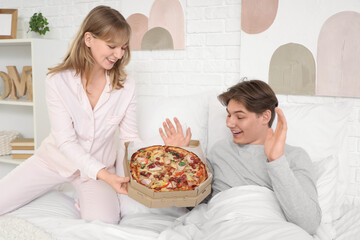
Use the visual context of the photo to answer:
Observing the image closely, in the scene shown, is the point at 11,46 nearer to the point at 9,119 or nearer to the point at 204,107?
the point at 9,119

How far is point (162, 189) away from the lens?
125 cm

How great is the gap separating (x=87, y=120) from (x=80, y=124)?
0.14 feet

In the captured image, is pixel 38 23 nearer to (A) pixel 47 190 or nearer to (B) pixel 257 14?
(A) pixel 47 190

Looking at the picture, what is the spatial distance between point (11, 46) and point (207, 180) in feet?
7.94

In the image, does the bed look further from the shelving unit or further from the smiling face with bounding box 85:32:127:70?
the shelving unit

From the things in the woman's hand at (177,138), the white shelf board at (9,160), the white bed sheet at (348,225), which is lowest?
the white bed sheet at (348,225)

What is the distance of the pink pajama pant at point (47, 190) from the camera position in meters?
1.61

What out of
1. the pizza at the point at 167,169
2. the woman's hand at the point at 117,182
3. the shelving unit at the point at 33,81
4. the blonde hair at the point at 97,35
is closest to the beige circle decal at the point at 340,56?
the pizza at the point at 167,169

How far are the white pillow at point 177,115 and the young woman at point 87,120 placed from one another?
132 mm

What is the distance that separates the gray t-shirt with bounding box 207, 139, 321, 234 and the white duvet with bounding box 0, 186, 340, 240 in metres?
0.07

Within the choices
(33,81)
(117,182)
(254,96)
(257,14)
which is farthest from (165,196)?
(33,81)

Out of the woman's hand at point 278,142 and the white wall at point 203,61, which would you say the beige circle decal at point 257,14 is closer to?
the white wall at point 203,61

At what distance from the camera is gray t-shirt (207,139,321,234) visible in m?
1.25

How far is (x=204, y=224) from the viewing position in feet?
4.39
